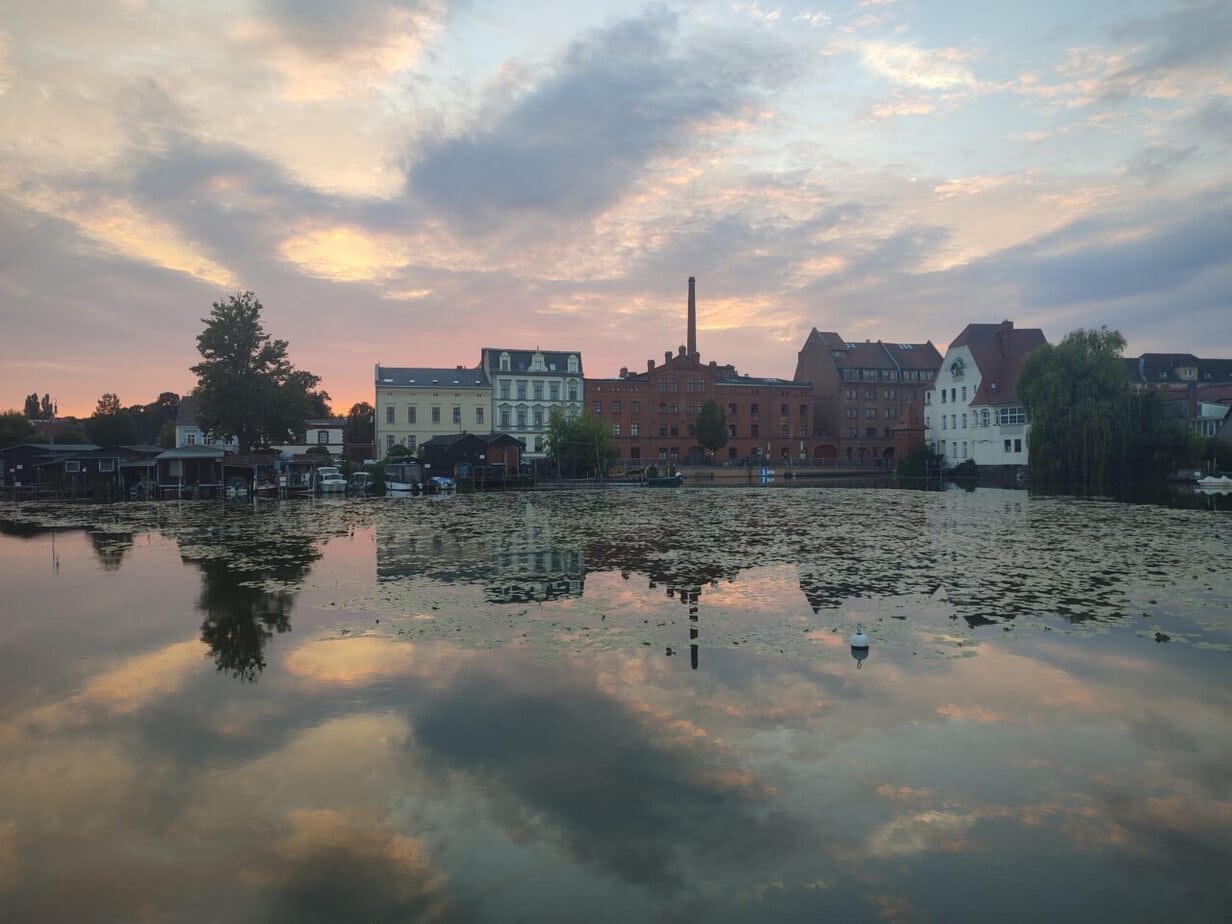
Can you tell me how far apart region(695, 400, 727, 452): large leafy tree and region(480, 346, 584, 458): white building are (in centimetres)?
1607

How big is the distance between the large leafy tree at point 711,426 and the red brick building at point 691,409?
6.90 feet

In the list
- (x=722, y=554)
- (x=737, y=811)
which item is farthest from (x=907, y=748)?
(x=722, y=554)

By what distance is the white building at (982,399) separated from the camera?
75562 millimetres

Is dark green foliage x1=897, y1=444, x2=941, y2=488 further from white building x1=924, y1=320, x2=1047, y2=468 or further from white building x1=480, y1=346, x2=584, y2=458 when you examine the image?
white building x1=480, y1=346, x2=584, y2=458

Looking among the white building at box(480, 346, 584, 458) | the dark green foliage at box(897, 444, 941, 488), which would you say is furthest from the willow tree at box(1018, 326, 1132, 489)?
the white building at box(480, 346, 584, 458)

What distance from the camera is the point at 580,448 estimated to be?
7344 cm

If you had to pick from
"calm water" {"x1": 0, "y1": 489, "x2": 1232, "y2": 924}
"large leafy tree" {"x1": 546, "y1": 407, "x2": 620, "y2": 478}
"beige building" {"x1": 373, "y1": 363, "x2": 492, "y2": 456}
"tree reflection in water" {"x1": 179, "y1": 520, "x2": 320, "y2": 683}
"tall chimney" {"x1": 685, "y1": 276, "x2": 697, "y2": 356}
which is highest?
"tall chimney" {"x1": 685, "y1": 276, "x2": 697, "y2": 356}

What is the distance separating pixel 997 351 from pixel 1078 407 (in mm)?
29015

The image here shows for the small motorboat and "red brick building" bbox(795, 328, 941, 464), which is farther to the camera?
"red brick building" bbox(795, 328, 941, 464)

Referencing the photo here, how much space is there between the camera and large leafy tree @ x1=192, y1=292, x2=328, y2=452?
6394cm

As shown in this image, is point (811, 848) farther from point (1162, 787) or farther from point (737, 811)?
point (1162, 787)

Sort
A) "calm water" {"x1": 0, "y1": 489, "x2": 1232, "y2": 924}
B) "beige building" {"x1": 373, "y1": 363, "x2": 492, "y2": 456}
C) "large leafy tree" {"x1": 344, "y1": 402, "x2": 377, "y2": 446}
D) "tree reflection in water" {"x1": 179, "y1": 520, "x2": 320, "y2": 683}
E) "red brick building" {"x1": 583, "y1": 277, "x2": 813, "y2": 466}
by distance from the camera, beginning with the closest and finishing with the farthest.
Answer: "calm water" {"x1": 0, "y1": 489, "x2": 1232, "y2": 924}, "tree reflection in water" {"x1": 179, "y1": 520, "x2": 320, "y2": 683}, "beige building" {"x1": 373, "y1": 363, "x2": 492, "y2": 456}, "red brick building" {"x1": 583, "y1": 277, "x2": 813, "y2": 466}, "large leafy tree" {"x1": 344, "y1": 402, "x2": 377, "y2": 446}

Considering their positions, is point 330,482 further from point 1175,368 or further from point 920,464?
point 1175,368

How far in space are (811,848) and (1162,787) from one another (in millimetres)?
3869
